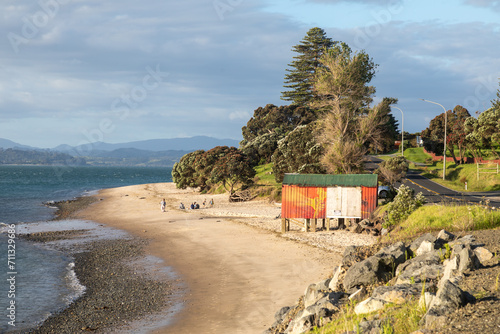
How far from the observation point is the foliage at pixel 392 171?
47.1 meters

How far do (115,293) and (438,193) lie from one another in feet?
116

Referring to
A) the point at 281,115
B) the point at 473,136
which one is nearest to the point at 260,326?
the point at 473,136

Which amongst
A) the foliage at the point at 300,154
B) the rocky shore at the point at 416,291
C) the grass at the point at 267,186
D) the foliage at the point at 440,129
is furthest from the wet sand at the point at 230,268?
the foliage at the point at 440,129

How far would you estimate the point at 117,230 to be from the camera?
42.2m

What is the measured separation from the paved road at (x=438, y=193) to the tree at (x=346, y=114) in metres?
7.43

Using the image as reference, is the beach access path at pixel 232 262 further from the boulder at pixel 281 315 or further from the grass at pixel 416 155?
the grass at pixel 416 155

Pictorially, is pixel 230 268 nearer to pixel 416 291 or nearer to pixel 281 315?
pixel 281 315

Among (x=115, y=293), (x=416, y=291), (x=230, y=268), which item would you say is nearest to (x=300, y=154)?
(x=230, y=268)

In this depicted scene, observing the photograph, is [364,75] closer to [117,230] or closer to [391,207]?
[391,207]

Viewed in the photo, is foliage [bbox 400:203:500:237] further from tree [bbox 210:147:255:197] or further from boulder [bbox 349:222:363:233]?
tree [bbox 210:147:255:197]

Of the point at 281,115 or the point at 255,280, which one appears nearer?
the point at 255,280

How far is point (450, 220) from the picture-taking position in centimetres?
2077

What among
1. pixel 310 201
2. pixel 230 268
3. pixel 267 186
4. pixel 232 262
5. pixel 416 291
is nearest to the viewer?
pixel 416 291

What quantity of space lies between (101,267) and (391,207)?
1887cm
